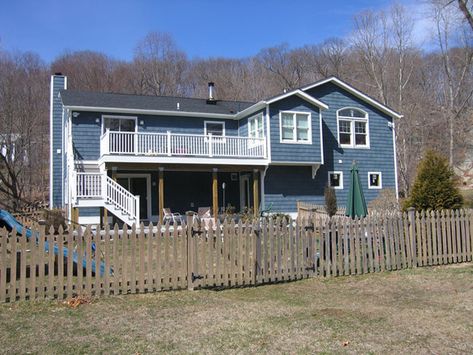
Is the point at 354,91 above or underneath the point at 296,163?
above

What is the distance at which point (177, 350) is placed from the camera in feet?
16.0

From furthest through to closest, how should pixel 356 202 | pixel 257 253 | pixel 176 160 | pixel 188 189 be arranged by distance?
pixel 188 189, pixel 176 160, pixel 356 202, pixel 257 253

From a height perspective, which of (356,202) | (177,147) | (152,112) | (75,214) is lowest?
(75,214)

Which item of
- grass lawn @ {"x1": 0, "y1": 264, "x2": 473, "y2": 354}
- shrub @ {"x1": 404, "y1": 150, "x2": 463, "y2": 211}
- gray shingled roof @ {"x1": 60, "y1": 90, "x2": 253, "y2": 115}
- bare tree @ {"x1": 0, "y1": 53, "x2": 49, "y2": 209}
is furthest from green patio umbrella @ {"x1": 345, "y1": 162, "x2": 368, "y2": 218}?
bare tree @ {"x1": 0, "y1": 53, "x2": 49, "y2": 209}

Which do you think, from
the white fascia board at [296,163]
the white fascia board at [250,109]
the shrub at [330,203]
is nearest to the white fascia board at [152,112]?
the white fascia board at [250,109]

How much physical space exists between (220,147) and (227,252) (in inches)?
512

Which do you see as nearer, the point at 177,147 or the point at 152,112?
the point at 177,147

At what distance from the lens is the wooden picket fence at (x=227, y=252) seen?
7152mm

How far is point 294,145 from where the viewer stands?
2198 centimetres

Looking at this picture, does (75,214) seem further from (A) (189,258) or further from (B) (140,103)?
(A) (189,258)

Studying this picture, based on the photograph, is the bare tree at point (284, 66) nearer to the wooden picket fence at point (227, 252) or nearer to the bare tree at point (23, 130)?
the bare tree at point (23, 130)

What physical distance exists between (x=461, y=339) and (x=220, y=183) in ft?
64.0

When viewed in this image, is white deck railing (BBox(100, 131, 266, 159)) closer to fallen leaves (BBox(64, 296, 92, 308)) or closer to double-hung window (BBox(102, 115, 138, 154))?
double-hung window (BBox(102, 115, 138, 154))

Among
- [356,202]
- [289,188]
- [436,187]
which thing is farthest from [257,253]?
[289,188]
